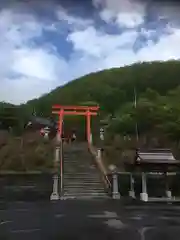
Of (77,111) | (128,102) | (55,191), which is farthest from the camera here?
(55,191)

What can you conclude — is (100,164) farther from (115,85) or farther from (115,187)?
(115,85)

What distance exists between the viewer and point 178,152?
5766 mm

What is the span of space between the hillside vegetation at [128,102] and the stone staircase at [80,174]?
0.31 meters

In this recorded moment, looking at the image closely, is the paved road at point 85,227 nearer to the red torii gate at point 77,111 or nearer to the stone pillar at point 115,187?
the red torii gate at point 77,111

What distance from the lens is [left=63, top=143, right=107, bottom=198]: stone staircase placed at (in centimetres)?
506

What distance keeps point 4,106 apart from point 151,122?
2.87 meters

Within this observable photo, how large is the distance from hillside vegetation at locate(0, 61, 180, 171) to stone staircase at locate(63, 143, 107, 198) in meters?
0.31

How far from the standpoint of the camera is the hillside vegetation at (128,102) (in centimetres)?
308

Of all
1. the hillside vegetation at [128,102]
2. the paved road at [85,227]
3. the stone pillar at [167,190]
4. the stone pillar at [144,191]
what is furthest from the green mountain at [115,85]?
the stone pillar at [167,190]

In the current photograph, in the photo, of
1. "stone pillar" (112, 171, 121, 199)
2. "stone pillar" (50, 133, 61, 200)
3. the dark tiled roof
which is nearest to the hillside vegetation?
the dark tiled roof

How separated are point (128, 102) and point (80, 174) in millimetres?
1645

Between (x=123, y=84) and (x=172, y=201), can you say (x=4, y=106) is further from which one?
(x=172, y=201)

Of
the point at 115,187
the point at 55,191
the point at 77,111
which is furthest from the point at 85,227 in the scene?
the point at 115,187

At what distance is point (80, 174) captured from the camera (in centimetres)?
553
